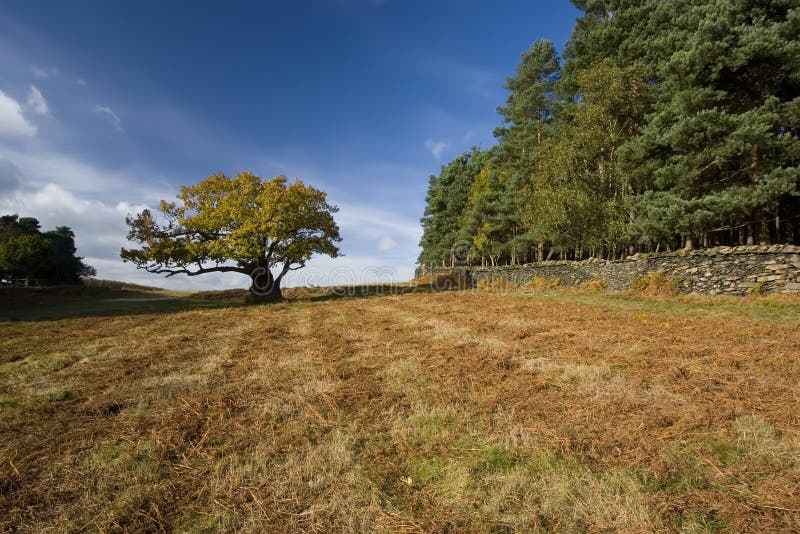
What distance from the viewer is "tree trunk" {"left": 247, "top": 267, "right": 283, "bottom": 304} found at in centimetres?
2341

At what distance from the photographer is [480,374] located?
5129 mm

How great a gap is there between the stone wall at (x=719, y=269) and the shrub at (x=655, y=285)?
0.24m

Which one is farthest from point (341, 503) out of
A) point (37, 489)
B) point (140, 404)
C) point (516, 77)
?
point (516, 77)

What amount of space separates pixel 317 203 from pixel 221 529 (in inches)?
898

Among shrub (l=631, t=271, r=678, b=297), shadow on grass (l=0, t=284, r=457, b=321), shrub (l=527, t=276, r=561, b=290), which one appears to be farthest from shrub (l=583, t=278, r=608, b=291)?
shadow on grass (l=0, t=284, r=457, b=321)

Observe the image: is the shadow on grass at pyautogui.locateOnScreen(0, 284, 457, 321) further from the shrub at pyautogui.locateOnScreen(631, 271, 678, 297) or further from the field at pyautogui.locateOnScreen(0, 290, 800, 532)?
the shrub at pyautogui.locateOnScreen(631, 271, 678, 297)

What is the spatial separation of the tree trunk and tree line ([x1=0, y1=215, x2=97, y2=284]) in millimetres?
30893

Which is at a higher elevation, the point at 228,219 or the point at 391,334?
the point at 228,219

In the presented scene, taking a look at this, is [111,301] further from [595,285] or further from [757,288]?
[757,288]

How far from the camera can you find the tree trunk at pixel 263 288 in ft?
76.8

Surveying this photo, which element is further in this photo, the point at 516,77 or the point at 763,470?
the point at 516,77

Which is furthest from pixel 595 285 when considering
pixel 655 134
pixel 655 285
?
pixel 655 134

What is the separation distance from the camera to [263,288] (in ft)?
77.4

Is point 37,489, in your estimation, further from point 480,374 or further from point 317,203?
point 317,203
